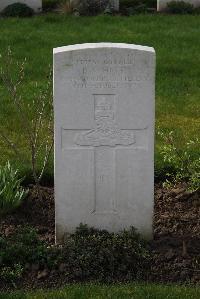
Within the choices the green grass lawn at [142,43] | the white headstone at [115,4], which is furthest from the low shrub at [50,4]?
the white headstone at [115,4]

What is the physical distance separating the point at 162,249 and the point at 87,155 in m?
0.89

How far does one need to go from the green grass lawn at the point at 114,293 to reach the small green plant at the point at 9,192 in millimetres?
1183

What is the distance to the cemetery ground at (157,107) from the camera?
5.50 meters

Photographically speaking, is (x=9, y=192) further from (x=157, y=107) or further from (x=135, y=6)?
(x=135, y=6)

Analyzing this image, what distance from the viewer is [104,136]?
5.68 m

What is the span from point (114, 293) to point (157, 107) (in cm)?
463

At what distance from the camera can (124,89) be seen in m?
5.58

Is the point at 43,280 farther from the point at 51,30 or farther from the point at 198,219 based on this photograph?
the point at 51,30

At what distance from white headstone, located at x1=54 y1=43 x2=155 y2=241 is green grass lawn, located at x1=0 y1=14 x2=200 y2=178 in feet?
4.91

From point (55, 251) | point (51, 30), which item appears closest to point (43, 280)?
point (55, 251)

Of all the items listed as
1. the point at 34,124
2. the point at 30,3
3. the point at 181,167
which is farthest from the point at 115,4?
the point at 181,167

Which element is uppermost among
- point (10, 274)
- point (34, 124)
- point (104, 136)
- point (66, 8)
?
point (66, 8)

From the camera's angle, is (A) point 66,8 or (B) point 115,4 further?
(B) point 115,4

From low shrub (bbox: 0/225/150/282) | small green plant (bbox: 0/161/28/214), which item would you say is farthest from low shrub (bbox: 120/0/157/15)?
low shrub (bbox: 0/225/150/282)
